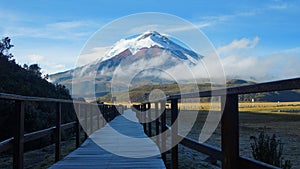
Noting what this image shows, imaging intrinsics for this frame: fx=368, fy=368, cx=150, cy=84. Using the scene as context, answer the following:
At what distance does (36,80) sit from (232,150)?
14127 millimetres

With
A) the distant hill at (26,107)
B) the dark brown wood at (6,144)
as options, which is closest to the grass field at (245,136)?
the dark brown wood at (6,144)

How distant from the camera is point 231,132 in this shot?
1917 millimetres

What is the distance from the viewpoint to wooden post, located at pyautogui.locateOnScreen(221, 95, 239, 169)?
6.26 feet

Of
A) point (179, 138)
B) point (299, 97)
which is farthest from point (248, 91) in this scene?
point (299, 97)

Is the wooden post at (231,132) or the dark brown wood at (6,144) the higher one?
the wooden post at (231,132)

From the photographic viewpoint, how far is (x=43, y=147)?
9.42 meters

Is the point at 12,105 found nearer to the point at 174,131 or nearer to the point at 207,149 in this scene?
the point at 174,131

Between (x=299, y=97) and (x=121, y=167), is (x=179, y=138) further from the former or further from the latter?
(x=299, y=97)

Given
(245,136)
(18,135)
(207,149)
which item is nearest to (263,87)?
(207,149)

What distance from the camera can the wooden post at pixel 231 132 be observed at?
191cm

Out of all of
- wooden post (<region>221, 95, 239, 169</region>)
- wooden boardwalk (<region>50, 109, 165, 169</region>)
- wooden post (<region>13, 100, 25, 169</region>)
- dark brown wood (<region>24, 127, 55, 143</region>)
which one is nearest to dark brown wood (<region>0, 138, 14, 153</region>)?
wooden post (<region>13, 100, 25, 169</region>)

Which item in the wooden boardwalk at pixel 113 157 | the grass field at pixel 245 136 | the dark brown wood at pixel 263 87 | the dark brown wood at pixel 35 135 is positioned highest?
the dark brown wood at pixel 263 87

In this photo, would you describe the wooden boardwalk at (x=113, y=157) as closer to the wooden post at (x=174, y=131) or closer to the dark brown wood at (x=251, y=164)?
the wooden post at (x=174, y=131)

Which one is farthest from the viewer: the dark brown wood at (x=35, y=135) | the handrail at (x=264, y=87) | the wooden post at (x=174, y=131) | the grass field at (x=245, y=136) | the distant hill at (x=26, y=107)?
the distant hill at (x=26, y=107)
